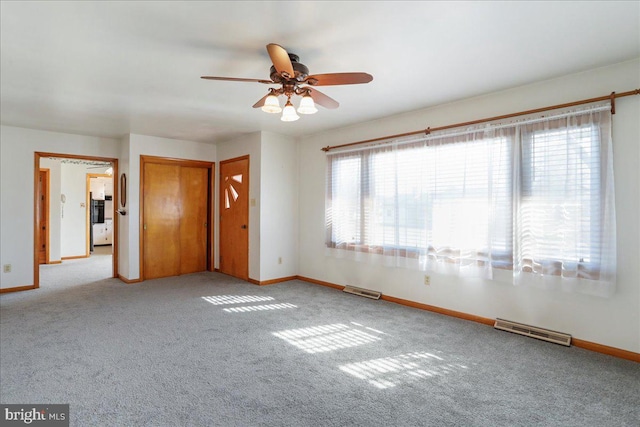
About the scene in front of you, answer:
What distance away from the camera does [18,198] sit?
496cm

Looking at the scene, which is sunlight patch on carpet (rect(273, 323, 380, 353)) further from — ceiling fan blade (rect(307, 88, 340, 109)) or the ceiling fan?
ceiling fan blade (rect(307, 88, 340, 109))

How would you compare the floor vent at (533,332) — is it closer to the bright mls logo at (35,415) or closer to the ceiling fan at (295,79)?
the ceiling fan at (295,79)

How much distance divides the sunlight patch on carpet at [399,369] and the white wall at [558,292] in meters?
1.16

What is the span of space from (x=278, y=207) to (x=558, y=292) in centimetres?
387

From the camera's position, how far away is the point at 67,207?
313 inches

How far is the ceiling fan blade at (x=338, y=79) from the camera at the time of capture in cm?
238

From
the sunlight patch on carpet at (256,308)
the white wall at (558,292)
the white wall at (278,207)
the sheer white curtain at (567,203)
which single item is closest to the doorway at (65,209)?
the white wall at (278,207)

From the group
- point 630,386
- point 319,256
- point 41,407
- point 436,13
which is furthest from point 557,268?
point 41,407

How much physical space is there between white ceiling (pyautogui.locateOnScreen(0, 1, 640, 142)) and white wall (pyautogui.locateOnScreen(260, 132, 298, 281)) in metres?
1.61

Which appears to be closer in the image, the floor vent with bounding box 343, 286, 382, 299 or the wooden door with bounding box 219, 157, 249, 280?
the floor vent with bounding box 343, 286, 382, 299

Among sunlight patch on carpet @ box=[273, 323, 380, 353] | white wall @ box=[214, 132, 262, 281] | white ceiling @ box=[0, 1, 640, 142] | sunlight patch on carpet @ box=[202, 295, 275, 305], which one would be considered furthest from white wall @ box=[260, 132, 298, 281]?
sunlight patch on carpet @ box=[273, 323, 380, 353]

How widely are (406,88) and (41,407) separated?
3.80 m

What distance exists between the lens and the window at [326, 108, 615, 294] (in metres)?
2.89

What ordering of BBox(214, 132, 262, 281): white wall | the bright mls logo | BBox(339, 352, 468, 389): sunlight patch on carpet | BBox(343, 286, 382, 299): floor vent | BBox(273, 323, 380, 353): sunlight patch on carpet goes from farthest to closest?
BBox(214, 132, 262, 281): white wall
BBox(343, 286, 382, 299): floor vent
BBox(273, 323, 380, 353): sunlight patch on carpet
BBox(339, 352, 468, 389): sunlight patch on carpet
the bright mls logo
